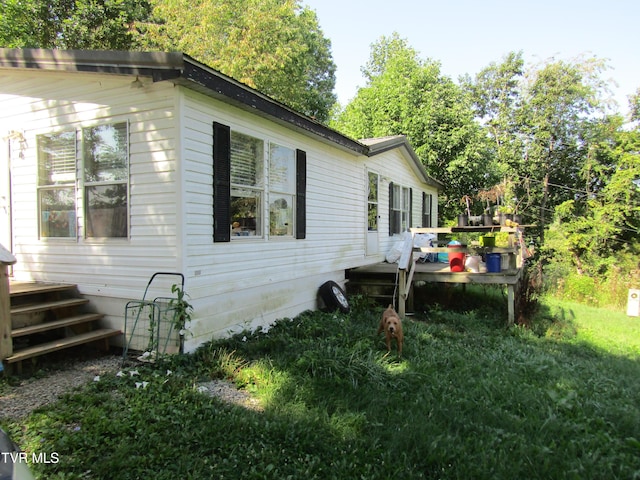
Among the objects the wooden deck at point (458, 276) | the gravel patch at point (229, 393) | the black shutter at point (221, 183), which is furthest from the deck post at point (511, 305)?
the gravel patch at point (229, 393)

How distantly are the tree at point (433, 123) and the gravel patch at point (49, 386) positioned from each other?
46.7ft

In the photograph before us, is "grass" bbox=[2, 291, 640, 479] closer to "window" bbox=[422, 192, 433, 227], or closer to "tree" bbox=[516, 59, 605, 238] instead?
"window" bbox=[422, 192, 433, 227]

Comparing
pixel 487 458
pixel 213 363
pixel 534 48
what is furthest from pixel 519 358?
pixel 534 48

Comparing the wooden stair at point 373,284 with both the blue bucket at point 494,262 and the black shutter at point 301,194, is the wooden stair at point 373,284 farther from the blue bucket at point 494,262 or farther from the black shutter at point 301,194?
the black shutter at point 301,194

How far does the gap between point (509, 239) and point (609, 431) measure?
5.12 meters

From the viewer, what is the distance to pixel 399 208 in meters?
11.8

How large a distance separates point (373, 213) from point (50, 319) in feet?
23.3

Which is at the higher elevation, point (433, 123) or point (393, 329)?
point (433, 123)

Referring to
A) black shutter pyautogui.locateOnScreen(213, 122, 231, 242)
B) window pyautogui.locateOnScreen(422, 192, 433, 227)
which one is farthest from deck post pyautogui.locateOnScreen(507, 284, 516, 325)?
window pyautogui.locateOnScreen(422, 192, 433, 227)

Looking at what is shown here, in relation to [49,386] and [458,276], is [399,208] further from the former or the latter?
[49,386]

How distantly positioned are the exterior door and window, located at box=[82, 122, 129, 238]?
19.6 ft

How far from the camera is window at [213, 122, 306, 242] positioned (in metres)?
5.10

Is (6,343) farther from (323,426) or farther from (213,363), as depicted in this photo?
(323,426)

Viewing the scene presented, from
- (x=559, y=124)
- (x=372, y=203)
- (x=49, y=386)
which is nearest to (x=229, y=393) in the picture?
(x=49, y=386)
